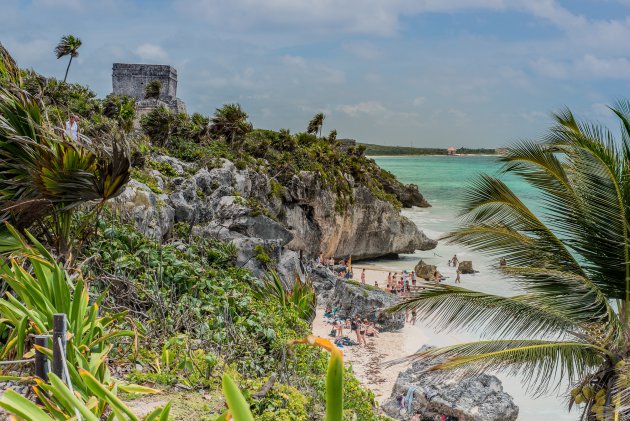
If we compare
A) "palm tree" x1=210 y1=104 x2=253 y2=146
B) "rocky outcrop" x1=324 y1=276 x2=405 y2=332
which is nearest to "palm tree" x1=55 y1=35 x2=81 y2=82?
"palm tree" x1=210 y1=104 x2=253 y2=146

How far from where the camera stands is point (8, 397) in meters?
1.90

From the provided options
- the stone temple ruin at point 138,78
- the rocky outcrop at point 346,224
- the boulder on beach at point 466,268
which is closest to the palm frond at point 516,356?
Result: the rocky outcrop at point 346,224

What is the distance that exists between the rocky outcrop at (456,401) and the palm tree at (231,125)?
20920 millimetres

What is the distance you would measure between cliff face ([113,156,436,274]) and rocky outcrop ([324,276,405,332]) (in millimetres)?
2991

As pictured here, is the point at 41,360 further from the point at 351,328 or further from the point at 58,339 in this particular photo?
the point at 351,328

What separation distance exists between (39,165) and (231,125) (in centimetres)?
2677

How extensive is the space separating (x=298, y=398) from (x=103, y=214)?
4.36 meters

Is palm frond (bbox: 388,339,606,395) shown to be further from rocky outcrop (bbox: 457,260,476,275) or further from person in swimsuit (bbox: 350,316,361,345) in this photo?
rocky outcrop (bbox: 457,260,476,275)

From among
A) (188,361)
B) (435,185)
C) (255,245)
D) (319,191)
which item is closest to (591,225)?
(188,361)

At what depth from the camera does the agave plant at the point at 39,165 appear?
454cm

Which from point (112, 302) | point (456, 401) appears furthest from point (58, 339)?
point (456, 401)

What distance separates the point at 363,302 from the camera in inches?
798

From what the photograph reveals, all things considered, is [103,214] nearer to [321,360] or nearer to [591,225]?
[321,360]

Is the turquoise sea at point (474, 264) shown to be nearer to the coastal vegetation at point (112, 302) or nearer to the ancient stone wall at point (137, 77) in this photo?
the coastal vegetation at point (112, 302)
